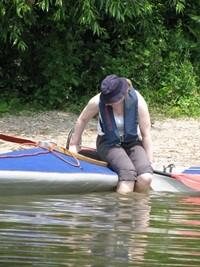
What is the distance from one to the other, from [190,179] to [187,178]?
1.2 inches

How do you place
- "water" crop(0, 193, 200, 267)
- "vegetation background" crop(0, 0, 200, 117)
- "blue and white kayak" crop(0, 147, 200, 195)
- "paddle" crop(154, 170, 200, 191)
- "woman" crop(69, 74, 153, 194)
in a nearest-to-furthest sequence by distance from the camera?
"water" crop(0, 193, 200, 267) < "blue and white kayak" crop(0, 147, 200, 195) < "woman" crop(69, 74, 153, 194) < "paddle" crop(154, 170, 200, 191) < "vegetation background" crop(0, 0, 200, 117)

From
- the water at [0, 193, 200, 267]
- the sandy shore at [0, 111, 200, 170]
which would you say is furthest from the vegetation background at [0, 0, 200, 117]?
the water at [0, 193, 200, 267]

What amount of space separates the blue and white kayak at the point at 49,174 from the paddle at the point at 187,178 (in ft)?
1.96

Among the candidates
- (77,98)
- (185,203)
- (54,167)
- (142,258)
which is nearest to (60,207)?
(54,167)

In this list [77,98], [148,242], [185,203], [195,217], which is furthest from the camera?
[77,98]

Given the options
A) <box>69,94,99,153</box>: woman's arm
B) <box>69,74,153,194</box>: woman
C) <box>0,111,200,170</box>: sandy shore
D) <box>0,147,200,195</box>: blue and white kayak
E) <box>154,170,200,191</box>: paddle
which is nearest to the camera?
<box>0,147,200,195</box>: blue and white kayak

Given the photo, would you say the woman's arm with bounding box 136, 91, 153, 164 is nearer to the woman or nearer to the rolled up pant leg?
the woman

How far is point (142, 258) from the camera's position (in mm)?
4699

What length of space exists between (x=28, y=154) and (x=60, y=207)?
2.77 feet

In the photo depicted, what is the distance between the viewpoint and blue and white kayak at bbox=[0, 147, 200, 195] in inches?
282

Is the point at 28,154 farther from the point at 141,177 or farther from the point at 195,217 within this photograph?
the point at 195,217

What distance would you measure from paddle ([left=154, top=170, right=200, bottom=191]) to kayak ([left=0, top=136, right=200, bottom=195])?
0.60 metres

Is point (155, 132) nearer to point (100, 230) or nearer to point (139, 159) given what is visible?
point (139, 159)

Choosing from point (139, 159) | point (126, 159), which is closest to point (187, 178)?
point (139, 159)
